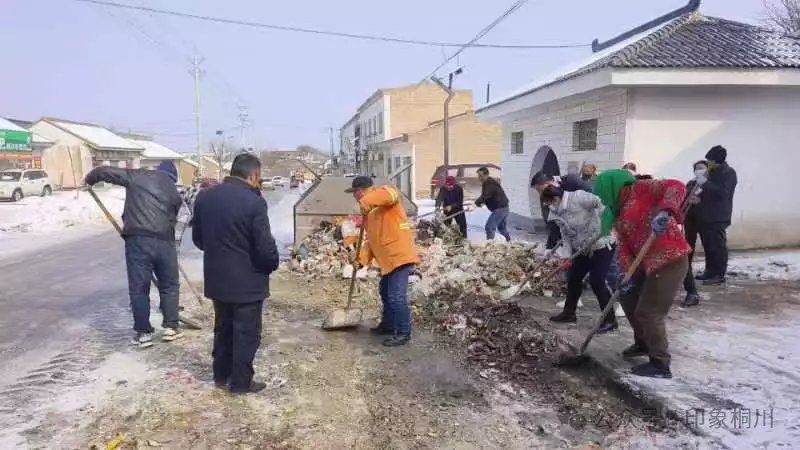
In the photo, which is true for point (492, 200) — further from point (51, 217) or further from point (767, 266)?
point (51, 217)

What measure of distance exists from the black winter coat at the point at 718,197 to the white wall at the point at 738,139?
8.16 feet

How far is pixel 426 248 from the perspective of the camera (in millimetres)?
8867

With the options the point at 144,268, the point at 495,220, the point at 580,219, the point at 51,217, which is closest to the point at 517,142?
the point at 495,220

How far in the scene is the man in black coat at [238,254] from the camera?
12.6 feet

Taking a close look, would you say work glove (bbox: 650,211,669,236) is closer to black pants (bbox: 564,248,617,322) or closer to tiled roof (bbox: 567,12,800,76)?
black pants (bbox: 564,248,617,322)

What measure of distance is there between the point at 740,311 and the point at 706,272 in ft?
4.76

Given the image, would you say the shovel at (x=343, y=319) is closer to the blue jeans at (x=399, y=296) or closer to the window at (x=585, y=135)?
the blue jeans at (x=399, y=296)

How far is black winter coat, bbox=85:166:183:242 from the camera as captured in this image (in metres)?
4.99

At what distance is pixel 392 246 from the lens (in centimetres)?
503

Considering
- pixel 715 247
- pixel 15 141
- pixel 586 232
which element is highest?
pixel 15 141

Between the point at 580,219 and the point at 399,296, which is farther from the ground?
the point at 580,219

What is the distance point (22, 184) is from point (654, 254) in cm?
2981

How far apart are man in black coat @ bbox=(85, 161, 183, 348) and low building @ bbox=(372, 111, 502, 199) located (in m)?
23.7

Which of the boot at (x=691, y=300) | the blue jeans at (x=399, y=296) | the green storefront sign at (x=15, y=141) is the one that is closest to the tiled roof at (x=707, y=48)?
the boot at (x=691, y=300)
